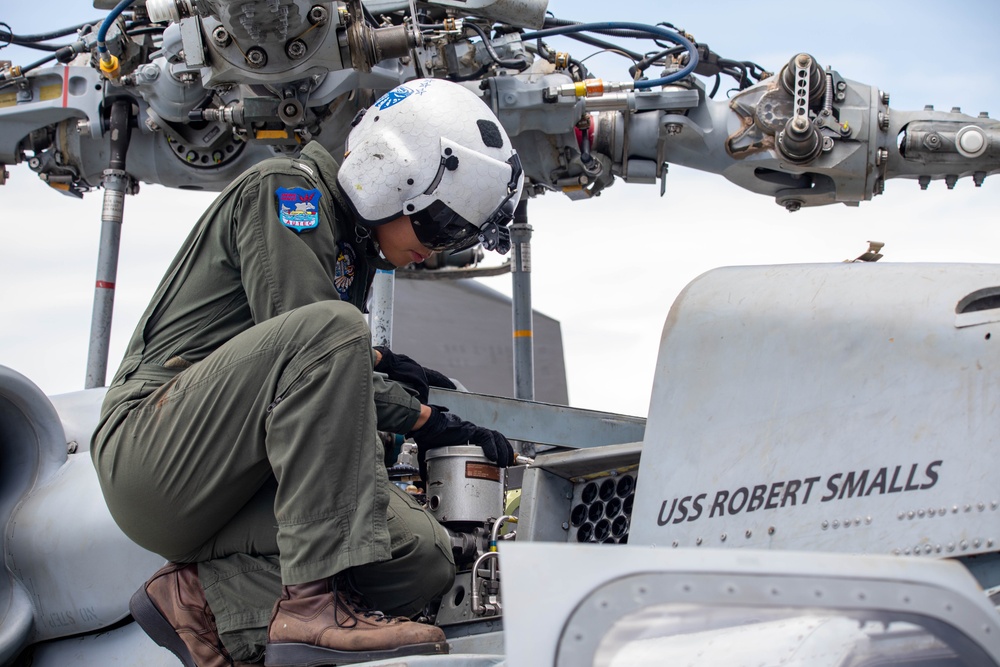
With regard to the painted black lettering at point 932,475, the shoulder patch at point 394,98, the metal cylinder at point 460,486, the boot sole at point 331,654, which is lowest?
the metal cylinder at point 460,486

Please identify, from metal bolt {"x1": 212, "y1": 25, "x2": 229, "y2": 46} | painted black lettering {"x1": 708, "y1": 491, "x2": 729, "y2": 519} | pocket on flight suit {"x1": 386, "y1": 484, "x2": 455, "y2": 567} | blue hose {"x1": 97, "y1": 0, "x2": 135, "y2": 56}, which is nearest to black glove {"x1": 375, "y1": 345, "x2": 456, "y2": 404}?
pocket on flight suit {"x1": 386, "y1": 484, "x2": 455, "y2": 567}

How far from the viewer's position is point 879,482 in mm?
2158

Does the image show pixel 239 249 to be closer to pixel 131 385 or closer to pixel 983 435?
pixel 131 385

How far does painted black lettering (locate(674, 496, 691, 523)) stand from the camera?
7.86 ft

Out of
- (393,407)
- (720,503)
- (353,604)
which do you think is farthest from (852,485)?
(393,407)

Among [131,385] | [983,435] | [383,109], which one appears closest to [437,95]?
[383,109]

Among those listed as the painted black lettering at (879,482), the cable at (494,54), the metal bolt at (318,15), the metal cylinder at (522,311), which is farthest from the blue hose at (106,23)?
the painted black lettering at (879,482)

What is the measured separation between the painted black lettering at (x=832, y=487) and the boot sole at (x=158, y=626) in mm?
1578

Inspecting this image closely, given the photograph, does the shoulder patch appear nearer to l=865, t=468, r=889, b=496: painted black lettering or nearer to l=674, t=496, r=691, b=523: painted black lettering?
l=674, t=496, r=691, b=523: painted black lettering

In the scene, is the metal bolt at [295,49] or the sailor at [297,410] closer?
the sailor at [297,410]

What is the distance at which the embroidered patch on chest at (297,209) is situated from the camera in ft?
9.07

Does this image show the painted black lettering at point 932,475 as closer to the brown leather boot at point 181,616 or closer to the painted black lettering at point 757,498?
the painted black lettering at point 757,498

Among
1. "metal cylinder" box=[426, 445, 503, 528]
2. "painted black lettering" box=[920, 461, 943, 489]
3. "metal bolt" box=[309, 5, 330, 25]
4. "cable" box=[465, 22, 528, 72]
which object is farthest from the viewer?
"cable" box=[465, 22, 528, 72]

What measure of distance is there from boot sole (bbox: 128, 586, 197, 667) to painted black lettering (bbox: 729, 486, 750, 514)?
1.39m
